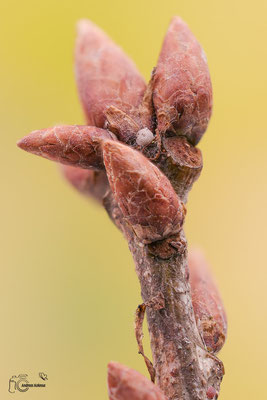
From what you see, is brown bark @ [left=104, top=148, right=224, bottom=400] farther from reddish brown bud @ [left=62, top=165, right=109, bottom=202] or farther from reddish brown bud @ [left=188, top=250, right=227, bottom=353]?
reddish brown bud @ [left=62, top=165, right=109, bottom=202]

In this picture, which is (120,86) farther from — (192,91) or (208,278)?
(208,278)

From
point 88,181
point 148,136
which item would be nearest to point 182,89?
point 148,136

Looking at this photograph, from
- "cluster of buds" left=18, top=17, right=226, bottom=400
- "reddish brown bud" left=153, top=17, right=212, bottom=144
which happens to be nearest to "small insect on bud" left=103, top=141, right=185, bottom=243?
"cluster of buds" left=18, top=17, right=226, bottom=400

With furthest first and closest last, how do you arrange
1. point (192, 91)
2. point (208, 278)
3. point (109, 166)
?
point (208, 278)
point (192, 91)
point (109, 166)

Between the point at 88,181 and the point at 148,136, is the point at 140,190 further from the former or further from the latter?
the point at 88,181

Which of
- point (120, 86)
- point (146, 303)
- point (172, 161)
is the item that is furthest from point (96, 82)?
point (146, 303)

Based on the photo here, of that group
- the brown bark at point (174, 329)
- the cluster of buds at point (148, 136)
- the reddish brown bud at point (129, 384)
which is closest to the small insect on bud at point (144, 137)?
the cluster of buds at point (148, 136)

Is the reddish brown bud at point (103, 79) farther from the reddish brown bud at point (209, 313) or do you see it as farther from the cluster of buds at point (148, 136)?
the reddish brown bud at point (209, 313)
